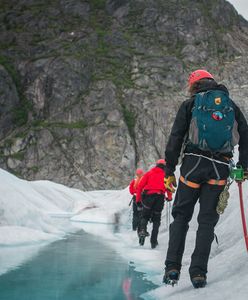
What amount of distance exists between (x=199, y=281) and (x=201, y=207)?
2.27 feet

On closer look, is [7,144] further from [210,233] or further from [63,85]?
[210,233]

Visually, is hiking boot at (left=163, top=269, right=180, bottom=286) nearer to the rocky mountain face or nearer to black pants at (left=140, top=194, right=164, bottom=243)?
black pants at (left=140, top=194, right=164, bottom=243)

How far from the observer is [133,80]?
8575cm

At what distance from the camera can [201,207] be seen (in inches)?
182

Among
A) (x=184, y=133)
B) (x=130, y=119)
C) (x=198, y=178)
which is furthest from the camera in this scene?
(x=130, y=119)

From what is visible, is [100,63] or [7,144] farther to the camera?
[100,63]

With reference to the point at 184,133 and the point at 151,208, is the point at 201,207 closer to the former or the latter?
the point at 184,133

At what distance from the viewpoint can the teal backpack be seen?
4.52 metres

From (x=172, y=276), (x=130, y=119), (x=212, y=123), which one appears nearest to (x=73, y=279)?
(x=172, y=276)

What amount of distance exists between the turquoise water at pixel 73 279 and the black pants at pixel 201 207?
804 mm

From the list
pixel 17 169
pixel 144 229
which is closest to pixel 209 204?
pixel 144 229

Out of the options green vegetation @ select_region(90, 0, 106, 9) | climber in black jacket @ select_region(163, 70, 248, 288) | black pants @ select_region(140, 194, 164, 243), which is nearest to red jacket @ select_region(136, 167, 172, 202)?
black pants @ select_region(140, 194, 164, 243)

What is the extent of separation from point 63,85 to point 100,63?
902 cm

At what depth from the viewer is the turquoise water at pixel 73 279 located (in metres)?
5.09
